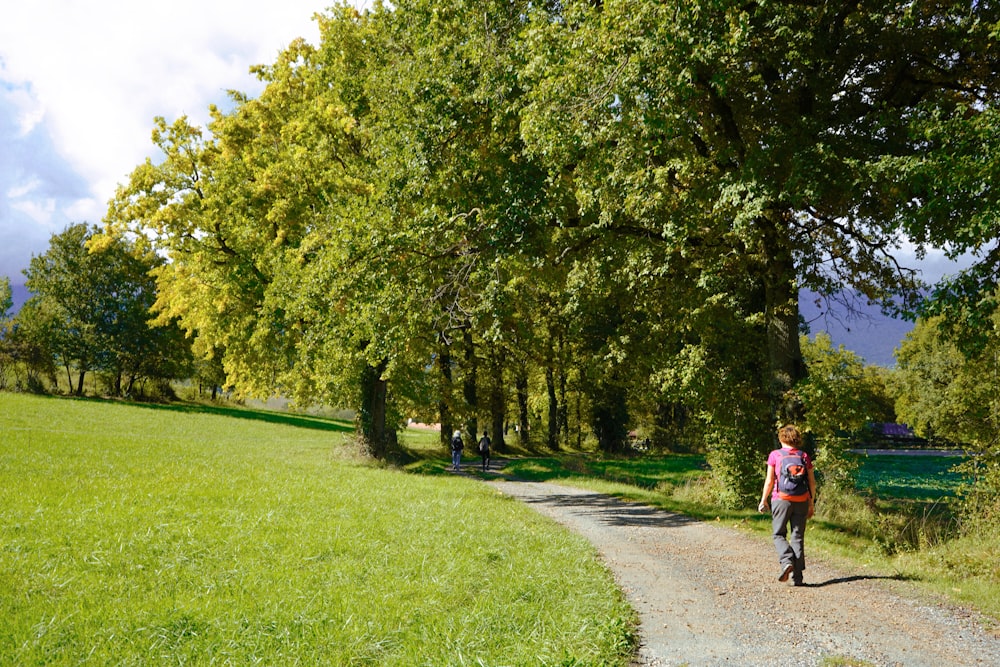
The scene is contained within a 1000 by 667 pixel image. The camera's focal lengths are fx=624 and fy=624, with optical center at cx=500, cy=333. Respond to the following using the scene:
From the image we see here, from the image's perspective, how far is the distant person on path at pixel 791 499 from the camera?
767 centimetres

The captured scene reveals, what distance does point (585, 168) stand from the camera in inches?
448

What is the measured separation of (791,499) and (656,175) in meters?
5.86

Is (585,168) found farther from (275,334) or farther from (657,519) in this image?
(275,334)

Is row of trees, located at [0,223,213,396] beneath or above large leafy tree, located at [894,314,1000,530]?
above

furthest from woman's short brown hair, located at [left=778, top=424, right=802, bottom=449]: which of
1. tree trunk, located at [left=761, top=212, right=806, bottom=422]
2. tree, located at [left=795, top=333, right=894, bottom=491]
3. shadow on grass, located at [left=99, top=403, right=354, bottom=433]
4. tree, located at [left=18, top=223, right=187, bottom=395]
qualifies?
tree, located at [left=18, top=223, right=187, bottom=395]

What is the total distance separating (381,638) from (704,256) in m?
11.5

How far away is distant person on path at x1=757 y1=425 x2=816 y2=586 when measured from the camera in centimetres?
767

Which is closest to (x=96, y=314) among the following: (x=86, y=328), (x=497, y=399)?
(x=86, y=328)

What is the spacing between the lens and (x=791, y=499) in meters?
7.88

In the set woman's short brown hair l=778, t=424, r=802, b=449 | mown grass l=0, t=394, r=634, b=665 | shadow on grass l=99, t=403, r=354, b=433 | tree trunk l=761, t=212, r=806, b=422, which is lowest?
shadow on grass l=99, t=403, r=354, b=433

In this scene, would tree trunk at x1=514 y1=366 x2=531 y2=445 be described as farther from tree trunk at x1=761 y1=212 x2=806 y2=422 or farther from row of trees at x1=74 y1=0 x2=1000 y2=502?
tree trunk at x1=761 y1=212 x2=806 y2=422

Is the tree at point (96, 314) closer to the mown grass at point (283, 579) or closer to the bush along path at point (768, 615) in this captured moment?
the mown grass at point (283, 579)

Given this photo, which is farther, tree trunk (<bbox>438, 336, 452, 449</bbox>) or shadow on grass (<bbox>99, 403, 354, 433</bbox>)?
shadow on grass (<bbox>99, 403, 354, 433</bbox>)

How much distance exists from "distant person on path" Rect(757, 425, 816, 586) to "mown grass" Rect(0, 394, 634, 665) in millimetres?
2277
